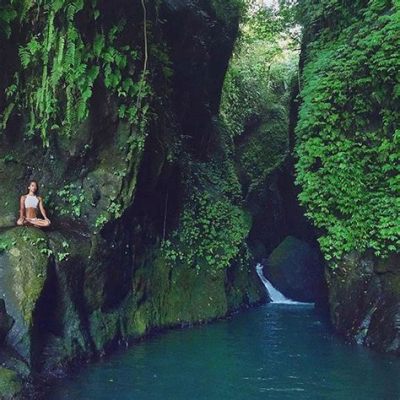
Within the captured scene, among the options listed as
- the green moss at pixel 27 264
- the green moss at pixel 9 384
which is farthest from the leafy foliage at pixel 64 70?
the green moss at pixel 9 384

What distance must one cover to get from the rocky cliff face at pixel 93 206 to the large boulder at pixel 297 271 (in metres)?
4.95

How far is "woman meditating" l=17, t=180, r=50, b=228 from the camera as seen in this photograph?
9.88m

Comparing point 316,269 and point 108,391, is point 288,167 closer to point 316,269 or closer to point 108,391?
point 316,269

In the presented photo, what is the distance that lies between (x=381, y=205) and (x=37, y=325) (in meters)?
7.29

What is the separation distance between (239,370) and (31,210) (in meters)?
5.04

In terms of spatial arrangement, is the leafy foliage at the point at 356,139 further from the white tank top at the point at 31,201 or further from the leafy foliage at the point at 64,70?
the white tank top at the point at 31,201

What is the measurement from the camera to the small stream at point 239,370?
8.15 m

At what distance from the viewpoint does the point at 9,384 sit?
24.1 feet

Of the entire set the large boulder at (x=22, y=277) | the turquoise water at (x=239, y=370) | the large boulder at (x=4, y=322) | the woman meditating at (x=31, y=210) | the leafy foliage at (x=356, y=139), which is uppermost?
the leafy foliage at (x=356, y=139)

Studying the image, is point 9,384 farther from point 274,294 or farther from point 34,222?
point 274,294

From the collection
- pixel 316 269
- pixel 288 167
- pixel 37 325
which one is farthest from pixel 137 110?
pixel 316 269

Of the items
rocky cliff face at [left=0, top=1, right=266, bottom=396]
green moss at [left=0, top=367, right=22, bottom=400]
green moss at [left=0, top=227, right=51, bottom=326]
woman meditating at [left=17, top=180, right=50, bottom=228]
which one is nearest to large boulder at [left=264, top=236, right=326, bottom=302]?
rocky cliff face at [left=0, top=1, right=266, bottom=396]

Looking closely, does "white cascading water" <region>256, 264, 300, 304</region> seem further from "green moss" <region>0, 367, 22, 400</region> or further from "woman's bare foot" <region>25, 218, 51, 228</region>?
"green moss" <region>0, 367, 22, 400</region>

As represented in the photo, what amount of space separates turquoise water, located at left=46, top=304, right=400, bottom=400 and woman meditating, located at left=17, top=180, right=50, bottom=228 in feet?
9.61
